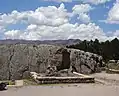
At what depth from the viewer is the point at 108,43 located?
39.6m

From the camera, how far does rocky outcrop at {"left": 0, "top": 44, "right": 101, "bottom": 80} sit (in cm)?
2456

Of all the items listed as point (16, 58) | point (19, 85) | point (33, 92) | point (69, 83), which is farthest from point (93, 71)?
point (33, 92)

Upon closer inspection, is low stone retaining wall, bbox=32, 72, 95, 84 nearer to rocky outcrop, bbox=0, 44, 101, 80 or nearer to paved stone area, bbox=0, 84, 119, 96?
paved stone area, bbox=0, 84, 119, 96

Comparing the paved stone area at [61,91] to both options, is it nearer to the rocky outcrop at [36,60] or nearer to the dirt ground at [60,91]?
the dirt ground at [60,91]

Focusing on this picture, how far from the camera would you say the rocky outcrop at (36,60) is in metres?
24.6

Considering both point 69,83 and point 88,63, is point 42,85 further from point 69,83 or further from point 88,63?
point 88,63

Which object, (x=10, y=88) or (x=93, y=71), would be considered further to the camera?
(x=93, y=71)

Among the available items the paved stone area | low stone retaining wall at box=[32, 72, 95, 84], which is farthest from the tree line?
the paved stone area

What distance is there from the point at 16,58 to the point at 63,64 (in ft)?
13.5

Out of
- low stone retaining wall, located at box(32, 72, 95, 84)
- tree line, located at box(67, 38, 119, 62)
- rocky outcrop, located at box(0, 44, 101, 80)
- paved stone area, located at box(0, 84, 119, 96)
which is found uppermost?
tree line, located at box(67, 38, 119, 62)

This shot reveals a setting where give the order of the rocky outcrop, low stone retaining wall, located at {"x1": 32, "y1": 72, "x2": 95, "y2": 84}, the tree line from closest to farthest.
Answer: low stone retaining wall, located at {"x1": 32, "y1": 72, "x2": 95, "y2": 84}, the rocky outcrop, the tree line

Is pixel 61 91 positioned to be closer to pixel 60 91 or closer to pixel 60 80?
pixel 60 91

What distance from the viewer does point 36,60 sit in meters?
25.6

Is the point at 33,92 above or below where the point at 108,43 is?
below
